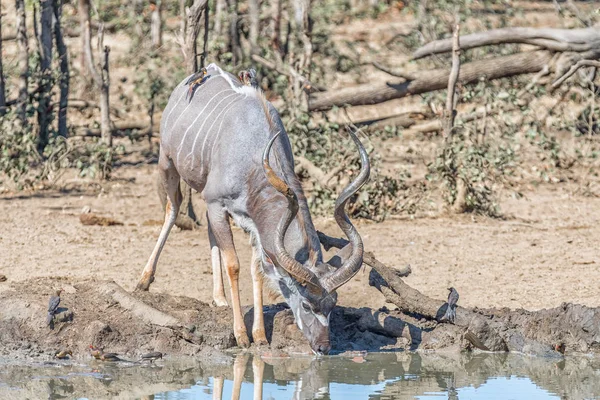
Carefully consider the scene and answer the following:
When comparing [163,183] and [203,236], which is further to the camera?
[203,236]

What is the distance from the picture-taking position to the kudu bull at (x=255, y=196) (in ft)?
20.2

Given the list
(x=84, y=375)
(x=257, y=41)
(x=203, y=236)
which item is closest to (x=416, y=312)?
(x=84, y=375)

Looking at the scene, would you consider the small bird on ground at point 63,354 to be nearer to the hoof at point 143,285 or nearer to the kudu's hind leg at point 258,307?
the kudu's hind leg at point 258,307

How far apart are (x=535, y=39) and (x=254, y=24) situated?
4.19 metres

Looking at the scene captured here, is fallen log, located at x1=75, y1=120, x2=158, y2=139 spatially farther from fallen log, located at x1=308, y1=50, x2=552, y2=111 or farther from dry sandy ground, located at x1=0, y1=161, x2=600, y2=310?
fallen log, located at x1=308, y1=50, x2=552, y2=111

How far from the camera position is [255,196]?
6.59 meters

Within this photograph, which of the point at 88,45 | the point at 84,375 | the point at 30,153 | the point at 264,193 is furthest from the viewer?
the point at 88,45

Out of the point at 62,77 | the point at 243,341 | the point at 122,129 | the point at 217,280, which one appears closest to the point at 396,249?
the point at 217,280

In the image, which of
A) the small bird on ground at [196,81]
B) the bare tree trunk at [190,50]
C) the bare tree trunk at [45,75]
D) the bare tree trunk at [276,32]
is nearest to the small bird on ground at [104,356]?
the small bird on ground at [196,81]

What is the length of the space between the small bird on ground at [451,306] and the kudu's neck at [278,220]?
39.7 inches

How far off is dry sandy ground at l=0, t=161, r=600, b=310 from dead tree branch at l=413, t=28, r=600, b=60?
75.9 inches

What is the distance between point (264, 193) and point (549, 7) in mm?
16976

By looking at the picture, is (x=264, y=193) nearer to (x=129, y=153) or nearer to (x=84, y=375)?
(x=84, y=375)

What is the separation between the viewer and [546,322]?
6906 mm
